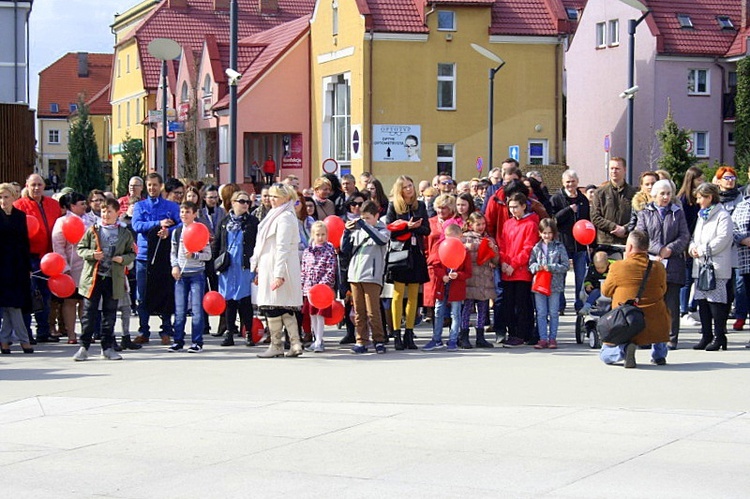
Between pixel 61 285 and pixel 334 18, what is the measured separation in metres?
41.8

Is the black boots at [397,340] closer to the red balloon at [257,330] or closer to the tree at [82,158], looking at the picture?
the red balloon at [257,330]

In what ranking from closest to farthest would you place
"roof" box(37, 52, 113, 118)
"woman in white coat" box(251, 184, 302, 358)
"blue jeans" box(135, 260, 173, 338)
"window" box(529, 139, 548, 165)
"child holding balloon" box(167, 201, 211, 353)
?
"woman in white coat" box(251, 184, 302, 358) < "child holding balloon" box(167, 201, 211, 353) < "blue jeans" box(135, 260, 173, 338) < "window" box(529, 139, 548, 165) < "roof" box(37, 52, 113, 118)

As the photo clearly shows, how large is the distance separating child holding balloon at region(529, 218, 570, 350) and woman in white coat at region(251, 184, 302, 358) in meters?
2.86

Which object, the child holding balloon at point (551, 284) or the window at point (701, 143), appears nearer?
the child holding balloon at point (551, 284)

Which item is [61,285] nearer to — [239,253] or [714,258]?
[239,253]

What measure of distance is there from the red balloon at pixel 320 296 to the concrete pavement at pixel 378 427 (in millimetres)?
661

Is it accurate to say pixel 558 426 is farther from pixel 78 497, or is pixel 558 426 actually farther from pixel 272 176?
pixel 272 176

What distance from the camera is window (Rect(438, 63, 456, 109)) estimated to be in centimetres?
5438

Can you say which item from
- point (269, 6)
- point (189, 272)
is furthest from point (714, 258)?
point (269, 6)

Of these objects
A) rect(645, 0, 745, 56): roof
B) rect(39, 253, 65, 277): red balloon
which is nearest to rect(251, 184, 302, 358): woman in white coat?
rect(39, 253, 65, 277): red balloon

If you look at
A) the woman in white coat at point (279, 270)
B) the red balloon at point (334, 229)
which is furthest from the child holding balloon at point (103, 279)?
the red balloon at point (334, 229)

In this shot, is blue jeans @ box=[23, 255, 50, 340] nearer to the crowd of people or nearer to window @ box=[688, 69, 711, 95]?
the crowd of people

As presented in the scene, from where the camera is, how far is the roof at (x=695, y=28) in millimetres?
56375

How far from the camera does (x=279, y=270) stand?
1478 cm
